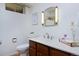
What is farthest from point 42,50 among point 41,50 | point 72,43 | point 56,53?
point 72,43

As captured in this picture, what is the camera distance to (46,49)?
165cm

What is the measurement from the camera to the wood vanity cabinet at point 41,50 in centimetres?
164

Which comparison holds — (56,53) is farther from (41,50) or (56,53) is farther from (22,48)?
(22,48)

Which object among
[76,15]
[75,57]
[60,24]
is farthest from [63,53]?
[76,15]

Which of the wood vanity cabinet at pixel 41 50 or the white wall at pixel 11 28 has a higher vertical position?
the white wall at pixel 11 28

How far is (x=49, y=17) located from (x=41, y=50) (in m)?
0.36

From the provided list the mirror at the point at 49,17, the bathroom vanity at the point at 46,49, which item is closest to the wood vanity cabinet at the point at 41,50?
Answer: the bathroom vanity at the point at 46,49

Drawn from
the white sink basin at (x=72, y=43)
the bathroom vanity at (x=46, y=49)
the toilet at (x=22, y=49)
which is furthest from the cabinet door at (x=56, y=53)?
the toilet at (x=22, y=49)

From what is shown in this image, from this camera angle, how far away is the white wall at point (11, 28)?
165 cm

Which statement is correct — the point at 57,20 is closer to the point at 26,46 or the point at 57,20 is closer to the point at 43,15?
the point at 43,15

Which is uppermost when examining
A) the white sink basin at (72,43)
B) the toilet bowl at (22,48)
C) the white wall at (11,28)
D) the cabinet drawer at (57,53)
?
the white wall at (11,28)

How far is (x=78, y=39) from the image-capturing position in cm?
162

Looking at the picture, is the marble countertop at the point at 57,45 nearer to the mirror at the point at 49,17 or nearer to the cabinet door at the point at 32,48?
the cabinet door at the point at 32,48

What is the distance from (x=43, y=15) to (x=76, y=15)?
1.12ft
